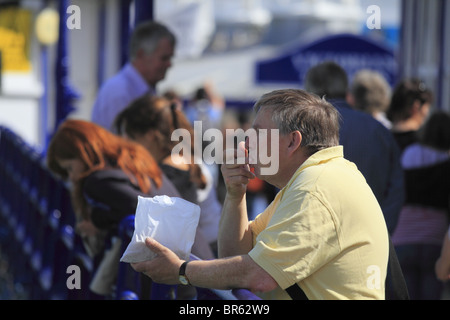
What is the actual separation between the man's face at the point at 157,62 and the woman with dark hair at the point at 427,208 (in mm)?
1637

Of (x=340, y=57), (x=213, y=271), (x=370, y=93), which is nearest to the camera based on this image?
(x=213, y=271)

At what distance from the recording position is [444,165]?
450 centimetres

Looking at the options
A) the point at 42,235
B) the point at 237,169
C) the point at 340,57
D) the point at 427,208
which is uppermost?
the point at 340,57

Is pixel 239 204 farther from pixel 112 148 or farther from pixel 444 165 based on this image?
pixel 444 165

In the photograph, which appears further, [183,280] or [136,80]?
[136,80]

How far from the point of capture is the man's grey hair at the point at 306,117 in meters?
2.07

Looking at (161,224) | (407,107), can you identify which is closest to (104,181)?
(161,224)

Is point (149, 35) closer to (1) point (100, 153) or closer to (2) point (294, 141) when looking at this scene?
(1) point (100, 153)

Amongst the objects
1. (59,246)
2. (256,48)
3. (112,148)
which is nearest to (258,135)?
(112,148)

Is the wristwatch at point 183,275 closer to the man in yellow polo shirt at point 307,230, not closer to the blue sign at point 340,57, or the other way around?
the man in yellow polo shirt at point 307,230

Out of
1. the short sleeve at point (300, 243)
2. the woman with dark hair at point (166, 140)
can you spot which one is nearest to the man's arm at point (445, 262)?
the woman with dark hair at point (166, 140)

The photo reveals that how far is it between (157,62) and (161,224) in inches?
111

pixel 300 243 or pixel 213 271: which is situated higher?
pixel 300 243

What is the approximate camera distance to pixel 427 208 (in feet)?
14.8
